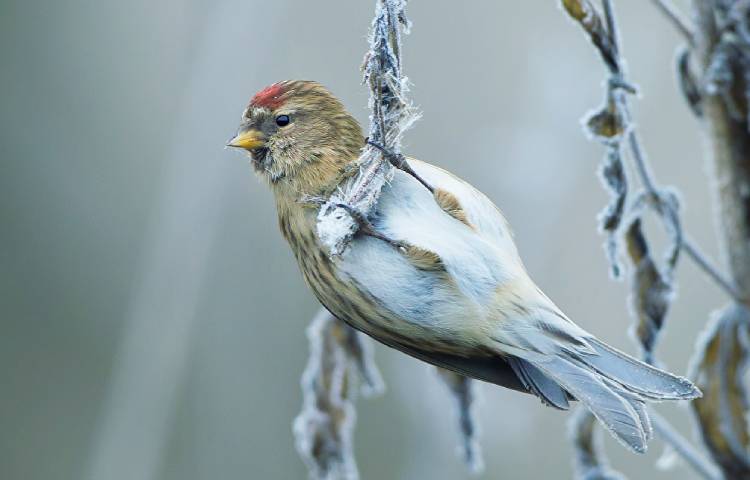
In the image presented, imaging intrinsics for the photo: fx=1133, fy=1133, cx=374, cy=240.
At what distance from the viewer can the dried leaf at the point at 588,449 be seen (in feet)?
8.16

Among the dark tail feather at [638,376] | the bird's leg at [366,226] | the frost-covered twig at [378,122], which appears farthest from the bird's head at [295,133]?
the dark tail feather at [638,376]

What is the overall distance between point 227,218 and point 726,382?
3630 mm

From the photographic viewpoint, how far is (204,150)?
11.9 ft

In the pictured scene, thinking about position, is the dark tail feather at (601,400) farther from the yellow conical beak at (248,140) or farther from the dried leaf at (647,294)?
the yellow conical beak at (248,140)

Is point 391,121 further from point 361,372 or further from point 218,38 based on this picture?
point 218,38

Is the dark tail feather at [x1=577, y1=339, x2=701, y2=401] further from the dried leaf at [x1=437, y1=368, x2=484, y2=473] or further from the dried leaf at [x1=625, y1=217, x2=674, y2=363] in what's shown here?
the dried leaf at [x1=437, y1=368, x2=484, y2=473]

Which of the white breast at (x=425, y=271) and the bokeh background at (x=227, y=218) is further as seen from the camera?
the bokeh background at (x=227, y=218)

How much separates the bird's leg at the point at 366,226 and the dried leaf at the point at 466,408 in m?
0.52

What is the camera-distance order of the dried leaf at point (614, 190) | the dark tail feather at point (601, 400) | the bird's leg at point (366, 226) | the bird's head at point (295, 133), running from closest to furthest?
the dark tail feather at point (601, 400) < the bird's leg at point (366, 226) < the dried leaf at point (614, 190) < the bird's head at point (295, 133)

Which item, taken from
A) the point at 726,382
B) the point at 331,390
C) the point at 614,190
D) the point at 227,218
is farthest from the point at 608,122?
the point at 227,218

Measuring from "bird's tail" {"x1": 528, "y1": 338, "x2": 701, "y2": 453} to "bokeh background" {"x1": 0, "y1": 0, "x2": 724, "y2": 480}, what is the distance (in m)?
0.99

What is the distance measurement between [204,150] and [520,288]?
1733 millimetres

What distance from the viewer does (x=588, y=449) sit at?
2494 millimetres

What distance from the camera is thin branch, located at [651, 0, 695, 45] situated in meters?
2.23
